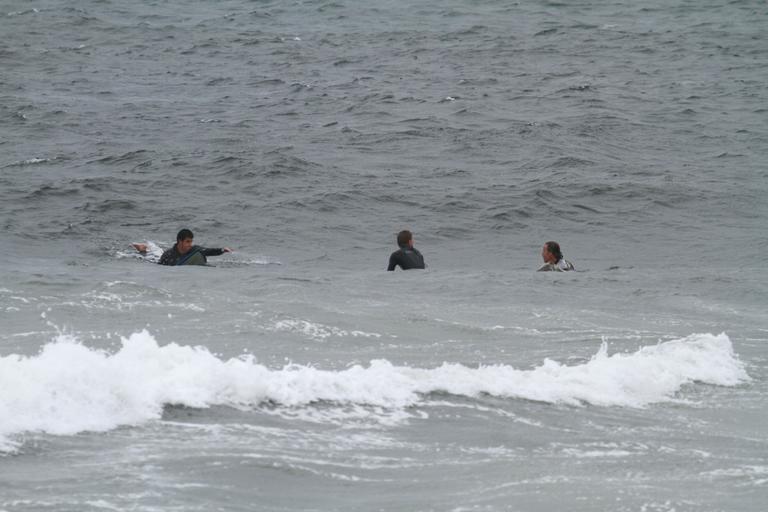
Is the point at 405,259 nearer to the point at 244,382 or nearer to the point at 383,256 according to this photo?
the point at 383,256

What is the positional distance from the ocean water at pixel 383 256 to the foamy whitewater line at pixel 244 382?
27 millimetres

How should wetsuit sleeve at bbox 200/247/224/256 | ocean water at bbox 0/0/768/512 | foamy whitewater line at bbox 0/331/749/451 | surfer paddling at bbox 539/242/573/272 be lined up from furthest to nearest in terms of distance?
wetsuit sleeve at bbox 200/247/224/256 → surfer paddling at bbox 539/242/573/272 → foamy whitewater line at bbox 0/331/749/451 → ocean water at bbox 0/0/768/512

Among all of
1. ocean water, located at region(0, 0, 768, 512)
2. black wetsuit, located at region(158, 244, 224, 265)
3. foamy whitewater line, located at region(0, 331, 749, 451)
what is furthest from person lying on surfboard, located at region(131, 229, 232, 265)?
foamy whitewater line, located at region(0, 331, 749, 451)

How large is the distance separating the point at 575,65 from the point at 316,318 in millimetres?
24535

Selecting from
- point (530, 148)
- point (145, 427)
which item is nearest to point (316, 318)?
point (145, 427)

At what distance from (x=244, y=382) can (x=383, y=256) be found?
33.7 feet

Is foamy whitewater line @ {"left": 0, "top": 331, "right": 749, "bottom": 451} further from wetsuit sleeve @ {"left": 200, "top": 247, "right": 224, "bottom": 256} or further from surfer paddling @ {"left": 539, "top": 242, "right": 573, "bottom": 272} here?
wetsuit sleeve @ {"left": 200, "top": 247, "right": 224, "bottom": 256}

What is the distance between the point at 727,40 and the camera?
36.3m

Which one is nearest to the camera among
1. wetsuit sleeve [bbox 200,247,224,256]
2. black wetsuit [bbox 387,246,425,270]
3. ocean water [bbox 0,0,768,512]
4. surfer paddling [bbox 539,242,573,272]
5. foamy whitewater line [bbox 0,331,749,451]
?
ocean water [bbox 0,0,768,512]

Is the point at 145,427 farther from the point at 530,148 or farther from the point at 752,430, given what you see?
the point at 530,148

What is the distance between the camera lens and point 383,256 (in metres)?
17.8

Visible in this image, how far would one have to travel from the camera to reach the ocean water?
21.9 feet

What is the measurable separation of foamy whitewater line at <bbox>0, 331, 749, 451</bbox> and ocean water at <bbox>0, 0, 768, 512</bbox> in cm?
3

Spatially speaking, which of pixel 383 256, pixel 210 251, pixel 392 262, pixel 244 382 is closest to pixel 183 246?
pixel 210 251
